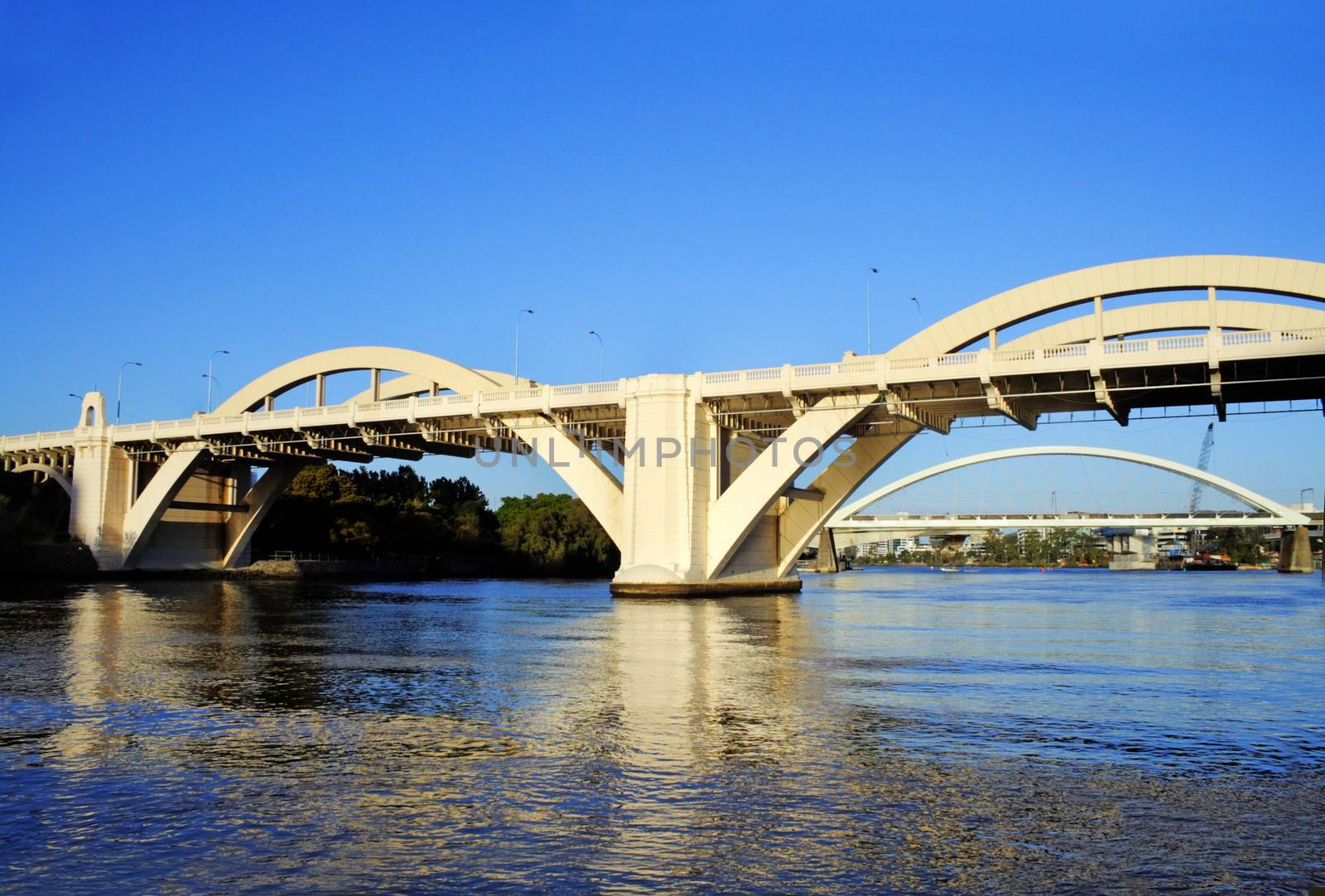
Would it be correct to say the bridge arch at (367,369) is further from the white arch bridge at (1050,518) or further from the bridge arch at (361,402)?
the white arch bridge at (1050,518)

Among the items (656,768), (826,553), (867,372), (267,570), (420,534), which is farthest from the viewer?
(826,553)

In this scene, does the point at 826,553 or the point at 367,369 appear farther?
the point at 826,553

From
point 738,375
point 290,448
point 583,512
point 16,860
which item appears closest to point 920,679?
point 16,860

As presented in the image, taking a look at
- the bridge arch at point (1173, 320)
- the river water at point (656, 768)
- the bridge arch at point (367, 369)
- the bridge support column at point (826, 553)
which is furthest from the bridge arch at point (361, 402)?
the bridge support column at point (826, 553)

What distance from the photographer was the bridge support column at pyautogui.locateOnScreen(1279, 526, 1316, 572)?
11912 centimetres

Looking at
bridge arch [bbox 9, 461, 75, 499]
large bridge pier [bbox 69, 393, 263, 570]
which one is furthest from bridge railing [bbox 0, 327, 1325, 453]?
bridge arch [bbox 9, 461, 75, 499]

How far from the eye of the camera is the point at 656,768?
470 inches

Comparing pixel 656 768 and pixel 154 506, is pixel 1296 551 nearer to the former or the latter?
pixel 154 506

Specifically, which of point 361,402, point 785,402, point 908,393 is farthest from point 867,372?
point 361,402

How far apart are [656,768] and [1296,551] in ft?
420

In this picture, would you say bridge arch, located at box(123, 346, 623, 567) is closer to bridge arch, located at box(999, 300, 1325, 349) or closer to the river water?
bridge arch, located at box(999, 300, 1325, 349)

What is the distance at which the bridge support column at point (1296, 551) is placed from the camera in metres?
119

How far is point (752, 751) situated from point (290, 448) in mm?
65817

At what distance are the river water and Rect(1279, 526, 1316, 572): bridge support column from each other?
346 ft
